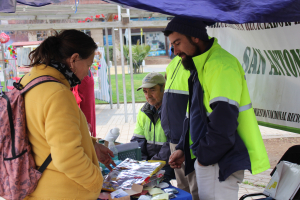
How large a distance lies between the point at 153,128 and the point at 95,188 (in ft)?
4.84

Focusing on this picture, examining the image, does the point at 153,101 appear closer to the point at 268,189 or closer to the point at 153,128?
the point at 153,128

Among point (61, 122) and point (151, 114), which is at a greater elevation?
point (61, 122)

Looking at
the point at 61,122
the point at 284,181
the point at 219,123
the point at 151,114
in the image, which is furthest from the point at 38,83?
the point at 284,181

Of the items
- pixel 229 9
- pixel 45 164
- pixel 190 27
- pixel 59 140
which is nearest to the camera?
pixel 59 140

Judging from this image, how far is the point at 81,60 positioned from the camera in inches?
61.5

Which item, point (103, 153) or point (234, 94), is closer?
point (234, 94)

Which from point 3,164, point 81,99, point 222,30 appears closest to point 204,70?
point 3,164

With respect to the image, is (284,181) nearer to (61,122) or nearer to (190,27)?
(190,27)

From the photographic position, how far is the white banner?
7.80 ft

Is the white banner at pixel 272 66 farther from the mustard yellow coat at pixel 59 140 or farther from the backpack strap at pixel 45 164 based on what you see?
the backpack strap at pixel 45 164

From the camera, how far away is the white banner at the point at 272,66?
238cm

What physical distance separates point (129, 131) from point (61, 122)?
559 centimetres

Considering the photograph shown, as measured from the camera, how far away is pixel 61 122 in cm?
134

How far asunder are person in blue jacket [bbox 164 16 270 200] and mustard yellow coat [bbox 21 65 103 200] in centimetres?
71
